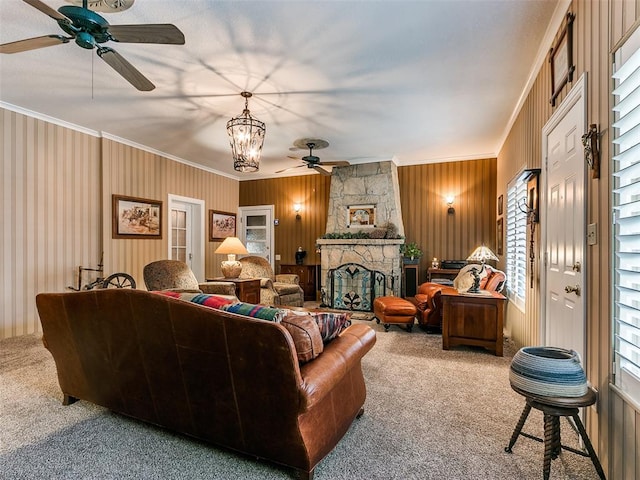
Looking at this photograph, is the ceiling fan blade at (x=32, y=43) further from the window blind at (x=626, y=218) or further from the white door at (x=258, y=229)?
the white door at (x=258, y=229)

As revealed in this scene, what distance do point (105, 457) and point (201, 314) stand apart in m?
1.05

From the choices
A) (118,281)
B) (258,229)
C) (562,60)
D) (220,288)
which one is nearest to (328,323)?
(562,60)

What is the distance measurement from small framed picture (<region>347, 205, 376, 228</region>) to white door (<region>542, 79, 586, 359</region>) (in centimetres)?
373

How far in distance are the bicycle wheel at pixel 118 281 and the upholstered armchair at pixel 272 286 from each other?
5.67ft

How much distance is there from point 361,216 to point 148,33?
4.99m

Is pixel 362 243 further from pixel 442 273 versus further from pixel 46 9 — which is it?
pixel 46 9

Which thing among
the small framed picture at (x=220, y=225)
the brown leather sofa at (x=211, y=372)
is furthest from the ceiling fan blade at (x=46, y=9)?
the small framed picture at (x=220, y=225)

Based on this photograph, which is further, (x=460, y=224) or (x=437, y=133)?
(x=460, y=224)

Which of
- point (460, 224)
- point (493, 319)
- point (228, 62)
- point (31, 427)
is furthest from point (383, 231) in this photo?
point (31, 427)

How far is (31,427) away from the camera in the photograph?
214cm

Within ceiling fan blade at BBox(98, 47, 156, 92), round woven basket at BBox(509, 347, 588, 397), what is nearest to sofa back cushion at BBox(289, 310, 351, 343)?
round woven basket at BBox(509, 347, 588, 397)

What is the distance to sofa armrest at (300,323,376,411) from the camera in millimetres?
1508

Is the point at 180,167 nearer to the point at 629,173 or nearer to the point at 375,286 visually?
the point at 375,286

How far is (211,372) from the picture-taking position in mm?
1699
